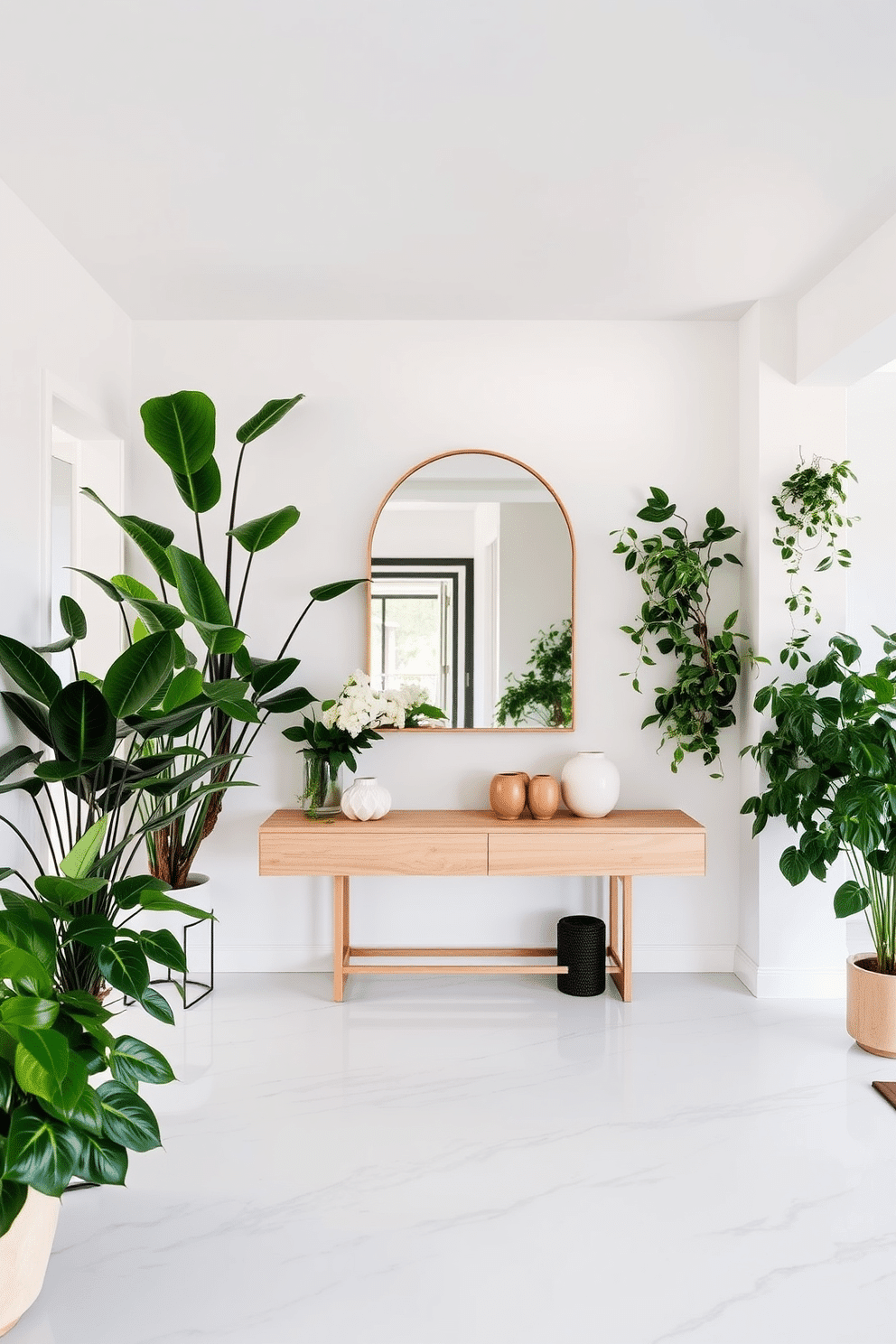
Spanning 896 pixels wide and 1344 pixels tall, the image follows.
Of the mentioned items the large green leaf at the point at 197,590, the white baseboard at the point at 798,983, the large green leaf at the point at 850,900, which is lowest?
the white baseboard at the point at 798,983

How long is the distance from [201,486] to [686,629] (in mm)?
1897

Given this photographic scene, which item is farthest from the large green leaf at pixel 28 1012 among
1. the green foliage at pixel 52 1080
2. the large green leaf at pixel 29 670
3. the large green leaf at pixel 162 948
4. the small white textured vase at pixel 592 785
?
the small white textured vase at pixel 592 785

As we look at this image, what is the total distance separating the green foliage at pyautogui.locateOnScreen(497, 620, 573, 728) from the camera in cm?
377

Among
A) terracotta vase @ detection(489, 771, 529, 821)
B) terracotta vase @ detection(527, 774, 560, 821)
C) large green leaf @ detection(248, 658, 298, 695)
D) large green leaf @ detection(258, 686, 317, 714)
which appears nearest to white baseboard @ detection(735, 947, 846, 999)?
terracotta vase @ detection(527, 774, 560, 821)

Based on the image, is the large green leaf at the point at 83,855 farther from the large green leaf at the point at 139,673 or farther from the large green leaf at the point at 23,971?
the large green leaf at the point at 23,971

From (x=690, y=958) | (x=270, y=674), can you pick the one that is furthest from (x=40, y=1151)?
(x=690, y=958)

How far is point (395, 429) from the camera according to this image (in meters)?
3.78

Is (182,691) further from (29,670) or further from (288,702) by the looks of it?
(288,702)

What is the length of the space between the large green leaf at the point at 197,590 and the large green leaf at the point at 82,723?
0.58 metres

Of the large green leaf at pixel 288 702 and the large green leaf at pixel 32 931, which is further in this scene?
the large green leaf at pixel 288 702

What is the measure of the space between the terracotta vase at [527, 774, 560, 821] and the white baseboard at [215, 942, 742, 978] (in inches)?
29.4

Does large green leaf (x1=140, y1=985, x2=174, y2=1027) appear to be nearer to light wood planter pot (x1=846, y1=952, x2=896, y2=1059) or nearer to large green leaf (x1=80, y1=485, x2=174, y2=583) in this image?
large green leaf (x1=80, y1=485, x2=174, y2=583)

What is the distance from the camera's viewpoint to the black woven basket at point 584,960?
11.5ft

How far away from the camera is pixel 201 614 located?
10.2 ft
